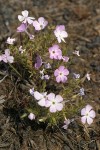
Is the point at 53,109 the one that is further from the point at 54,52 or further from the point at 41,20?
the point at 41,20

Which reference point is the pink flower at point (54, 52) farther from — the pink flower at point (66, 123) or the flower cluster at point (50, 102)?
the pink flower at point (66, 123)

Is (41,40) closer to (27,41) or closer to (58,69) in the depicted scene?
(27,41)

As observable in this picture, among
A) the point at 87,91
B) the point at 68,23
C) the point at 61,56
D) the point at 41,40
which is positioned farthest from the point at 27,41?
the point at 68,23

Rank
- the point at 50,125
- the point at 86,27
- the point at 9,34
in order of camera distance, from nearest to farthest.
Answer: the point at 50,125
the point at 9,34
the point at 86,27

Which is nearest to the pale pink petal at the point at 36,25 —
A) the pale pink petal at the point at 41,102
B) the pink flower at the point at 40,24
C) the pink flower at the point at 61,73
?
the pink flower at the point at 40,24

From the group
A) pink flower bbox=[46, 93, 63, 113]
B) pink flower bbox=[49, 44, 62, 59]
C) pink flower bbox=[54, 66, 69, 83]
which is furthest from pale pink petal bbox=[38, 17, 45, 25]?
pink flower bbox=[46, 93, 63, 113]

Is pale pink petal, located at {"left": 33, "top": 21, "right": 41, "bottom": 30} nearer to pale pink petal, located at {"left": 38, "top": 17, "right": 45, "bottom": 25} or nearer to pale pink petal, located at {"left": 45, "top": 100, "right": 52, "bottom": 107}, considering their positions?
pale pink petal, located at {"left": 38, "top": 17, "right": 45, "bottom": 25}


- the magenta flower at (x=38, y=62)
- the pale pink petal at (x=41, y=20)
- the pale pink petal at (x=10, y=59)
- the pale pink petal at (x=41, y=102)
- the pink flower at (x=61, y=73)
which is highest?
the pale pink petal at (x=41, y=20)
